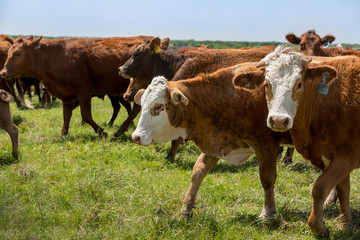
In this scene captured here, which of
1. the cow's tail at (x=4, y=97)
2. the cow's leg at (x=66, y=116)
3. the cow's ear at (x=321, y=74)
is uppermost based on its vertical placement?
the cow's ear at (x=321, y=74)

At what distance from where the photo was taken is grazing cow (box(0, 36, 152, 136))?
9.78 meters

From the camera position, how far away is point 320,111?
441 centimetres

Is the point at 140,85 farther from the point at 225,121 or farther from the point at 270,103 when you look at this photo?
the point at 270,103

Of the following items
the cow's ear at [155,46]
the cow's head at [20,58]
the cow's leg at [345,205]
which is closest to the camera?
the cow's leg at [345,205]

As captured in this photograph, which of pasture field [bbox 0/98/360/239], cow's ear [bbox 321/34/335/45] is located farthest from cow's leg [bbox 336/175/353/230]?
cow's ear [bbox 321/34/335/45]

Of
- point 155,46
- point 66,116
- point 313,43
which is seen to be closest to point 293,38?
point 313,43

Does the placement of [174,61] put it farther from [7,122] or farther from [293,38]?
[293,38]

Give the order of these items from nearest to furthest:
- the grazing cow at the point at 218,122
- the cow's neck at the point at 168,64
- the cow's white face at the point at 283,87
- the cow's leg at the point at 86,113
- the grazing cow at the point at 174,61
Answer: the cow's white face at the point at 283,87
the grazing cow at the point at 218,122
the grazing cow at the point at 174,61
the cow's neck at the point at 168,64
the cow's leg at the point at 86,113

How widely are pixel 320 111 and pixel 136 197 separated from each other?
7.77ft

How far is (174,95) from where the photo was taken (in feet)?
15.5

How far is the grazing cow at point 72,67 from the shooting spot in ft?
32.1

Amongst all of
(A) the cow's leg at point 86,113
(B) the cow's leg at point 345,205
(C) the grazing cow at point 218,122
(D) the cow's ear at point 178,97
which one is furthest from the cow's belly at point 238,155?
(A) the cow's leg at point 86,113

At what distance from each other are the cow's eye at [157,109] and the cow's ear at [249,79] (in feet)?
2.77

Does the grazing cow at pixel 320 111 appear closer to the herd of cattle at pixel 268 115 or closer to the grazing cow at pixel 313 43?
the herd of cattle at pixel 268 115
